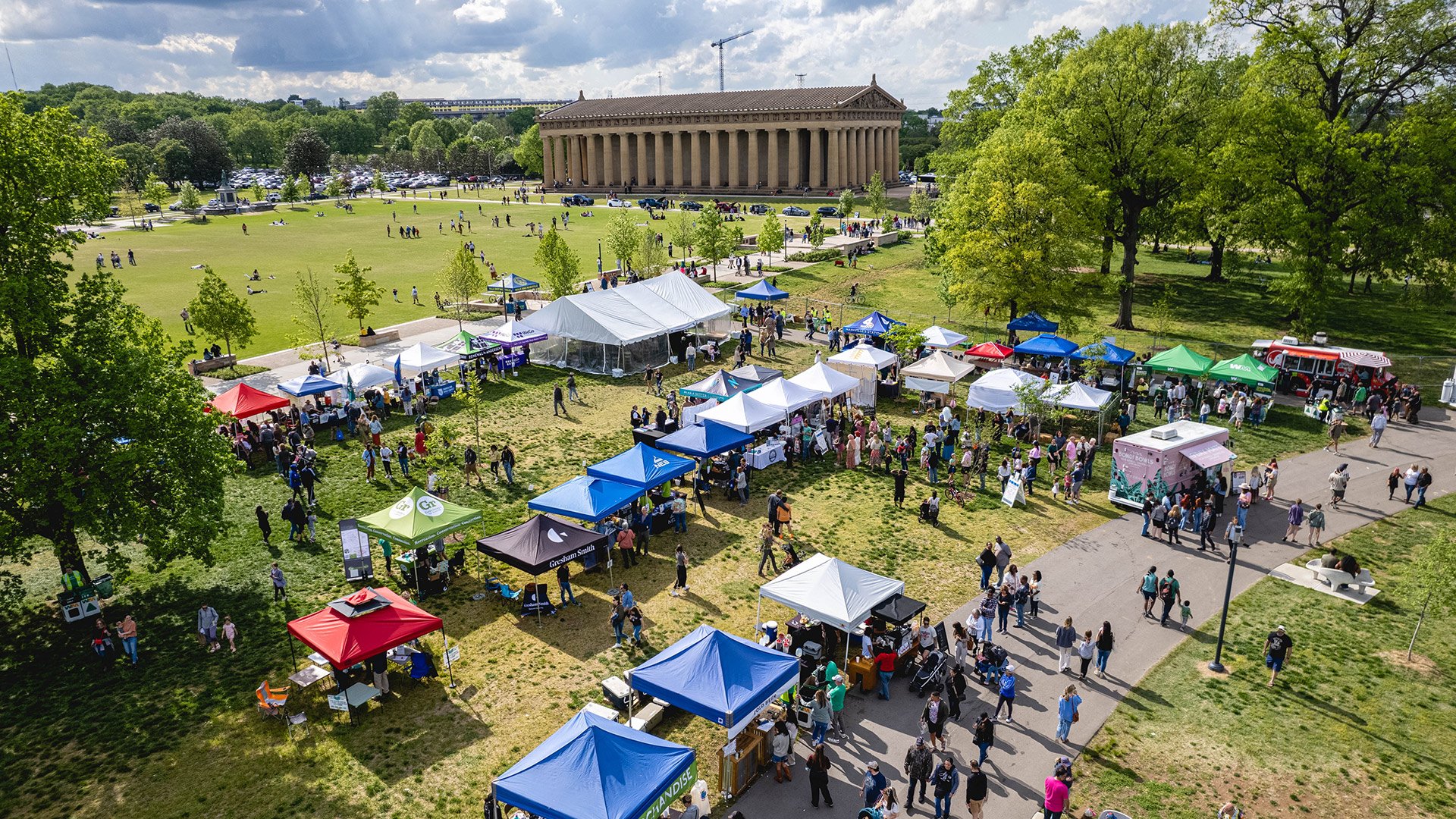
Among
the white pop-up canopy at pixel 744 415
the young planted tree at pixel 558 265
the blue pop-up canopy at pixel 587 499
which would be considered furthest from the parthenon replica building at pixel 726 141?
the blue pop-up canopy at pixel 587 499

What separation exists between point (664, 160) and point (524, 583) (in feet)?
350

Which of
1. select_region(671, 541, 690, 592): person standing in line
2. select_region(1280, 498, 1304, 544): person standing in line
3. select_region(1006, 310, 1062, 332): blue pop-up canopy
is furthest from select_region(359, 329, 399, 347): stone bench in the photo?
select_region(1280, 498, 1304, 544): person standing in line

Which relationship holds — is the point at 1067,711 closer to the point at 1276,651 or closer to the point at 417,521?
the point at 1276,651

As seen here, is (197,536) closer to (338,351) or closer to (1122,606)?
(1122,606)

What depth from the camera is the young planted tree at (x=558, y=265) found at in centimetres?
4341

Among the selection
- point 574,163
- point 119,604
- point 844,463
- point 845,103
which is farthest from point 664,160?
point 119,604

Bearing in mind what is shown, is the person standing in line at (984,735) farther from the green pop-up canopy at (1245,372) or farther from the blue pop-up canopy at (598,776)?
the green pop-up canopy at (1245,372)

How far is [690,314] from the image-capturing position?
36500 mm

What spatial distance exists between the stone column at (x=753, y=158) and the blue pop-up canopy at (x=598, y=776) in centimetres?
10301

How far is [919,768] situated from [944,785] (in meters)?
0.49

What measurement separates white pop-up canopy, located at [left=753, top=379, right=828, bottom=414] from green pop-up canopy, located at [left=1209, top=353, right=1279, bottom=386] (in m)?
13.9

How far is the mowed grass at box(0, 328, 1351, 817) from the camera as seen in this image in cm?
1248

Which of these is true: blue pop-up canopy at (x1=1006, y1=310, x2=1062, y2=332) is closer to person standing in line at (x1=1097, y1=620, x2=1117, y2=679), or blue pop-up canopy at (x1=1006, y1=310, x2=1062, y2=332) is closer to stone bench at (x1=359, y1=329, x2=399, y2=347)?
person standing in line at (x1=1097, y1=620, x2=1117, y2=679)

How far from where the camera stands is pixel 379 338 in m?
38.4
